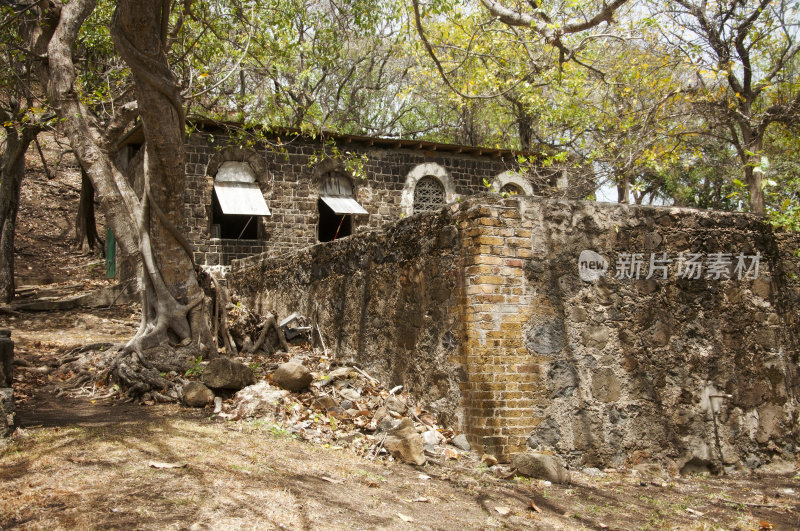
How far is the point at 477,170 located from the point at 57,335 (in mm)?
11058

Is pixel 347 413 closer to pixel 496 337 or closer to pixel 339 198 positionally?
pixel 496 337

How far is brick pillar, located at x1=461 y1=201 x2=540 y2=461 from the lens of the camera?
546cm

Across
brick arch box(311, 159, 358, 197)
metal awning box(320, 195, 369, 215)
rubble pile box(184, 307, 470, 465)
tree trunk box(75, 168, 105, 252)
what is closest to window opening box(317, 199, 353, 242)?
metal awning box(320, 195, 369, 215)

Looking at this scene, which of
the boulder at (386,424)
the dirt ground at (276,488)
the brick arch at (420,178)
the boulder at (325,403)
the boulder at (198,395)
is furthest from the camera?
the brick arch at (420,178)

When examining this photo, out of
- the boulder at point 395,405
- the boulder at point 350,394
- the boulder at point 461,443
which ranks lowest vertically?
the boulder at point 461,443

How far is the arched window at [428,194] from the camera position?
17.8 metres

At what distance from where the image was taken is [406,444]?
214 inches

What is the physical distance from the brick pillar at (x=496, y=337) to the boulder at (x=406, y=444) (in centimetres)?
46

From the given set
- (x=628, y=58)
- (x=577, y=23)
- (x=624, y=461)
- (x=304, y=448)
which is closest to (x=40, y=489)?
(x=304, y=448)

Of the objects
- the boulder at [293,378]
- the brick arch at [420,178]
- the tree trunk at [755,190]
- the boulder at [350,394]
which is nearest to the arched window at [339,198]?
the brick arch at [420,178]

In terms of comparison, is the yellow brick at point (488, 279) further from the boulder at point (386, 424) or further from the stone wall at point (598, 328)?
the boulder at point (386, 424)

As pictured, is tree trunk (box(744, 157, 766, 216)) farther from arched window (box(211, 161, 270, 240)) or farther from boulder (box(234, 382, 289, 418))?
arched window (box(211, 161, 270, 240))

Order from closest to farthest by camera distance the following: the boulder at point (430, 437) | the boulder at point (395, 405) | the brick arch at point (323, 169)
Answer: the boulder at point (430, 437), the boulder at point (395, 405), the brick arch at point (323, 169)

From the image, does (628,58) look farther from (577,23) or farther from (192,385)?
(192,385)
